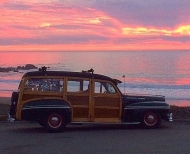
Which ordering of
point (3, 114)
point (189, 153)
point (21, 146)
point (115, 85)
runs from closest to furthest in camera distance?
1. point (189, 153)
2. point (21, 146)
3. point (115, 85)
4. point (3, 114)

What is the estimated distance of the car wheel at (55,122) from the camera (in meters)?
15.1

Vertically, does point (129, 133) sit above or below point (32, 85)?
below

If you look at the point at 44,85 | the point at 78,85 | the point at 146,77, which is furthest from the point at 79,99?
the point at 146,77

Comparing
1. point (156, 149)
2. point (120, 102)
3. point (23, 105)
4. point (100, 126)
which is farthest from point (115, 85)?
point (156, 149)

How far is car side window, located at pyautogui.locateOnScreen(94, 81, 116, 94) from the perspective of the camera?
15812 mm

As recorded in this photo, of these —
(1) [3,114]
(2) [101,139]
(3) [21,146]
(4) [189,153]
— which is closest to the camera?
(4) [189,153]

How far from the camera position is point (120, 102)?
1584cm

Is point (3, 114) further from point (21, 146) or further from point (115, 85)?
point (21, 146)

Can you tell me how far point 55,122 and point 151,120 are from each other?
3022 mm

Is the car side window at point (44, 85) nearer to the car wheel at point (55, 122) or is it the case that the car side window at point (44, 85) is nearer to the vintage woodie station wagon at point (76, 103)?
the vintage woodie station wagon at point (76, 103)

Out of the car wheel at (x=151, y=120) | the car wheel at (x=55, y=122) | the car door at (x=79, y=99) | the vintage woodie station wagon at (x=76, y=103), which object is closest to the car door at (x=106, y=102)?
the vintage woodie station wagon at (x=76, y=103)

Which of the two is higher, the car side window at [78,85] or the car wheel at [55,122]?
the car side window at [78,85]

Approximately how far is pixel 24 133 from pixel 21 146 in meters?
2.22

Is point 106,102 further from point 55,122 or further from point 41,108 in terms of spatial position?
point 41,108
